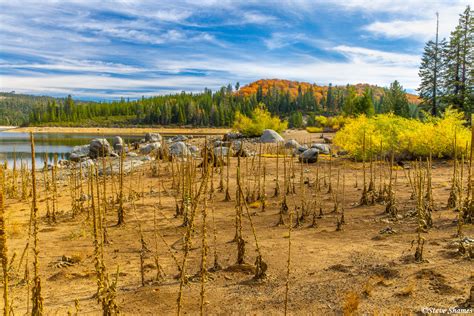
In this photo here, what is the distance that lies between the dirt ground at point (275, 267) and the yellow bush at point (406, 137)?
10723 mm

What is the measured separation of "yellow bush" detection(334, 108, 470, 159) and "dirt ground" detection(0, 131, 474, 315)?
1072 centimetres

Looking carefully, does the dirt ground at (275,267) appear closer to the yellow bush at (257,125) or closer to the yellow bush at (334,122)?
the yellow bush at (257,125)

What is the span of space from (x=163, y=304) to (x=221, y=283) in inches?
41.9

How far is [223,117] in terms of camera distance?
10450cm

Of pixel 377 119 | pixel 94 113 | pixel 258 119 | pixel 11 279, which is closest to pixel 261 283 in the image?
pixel 11 279

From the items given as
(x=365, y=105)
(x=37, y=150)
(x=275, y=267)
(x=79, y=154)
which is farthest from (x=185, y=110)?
(x=275, y=267)

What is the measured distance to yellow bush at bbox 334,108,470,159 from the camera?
67.3 feet

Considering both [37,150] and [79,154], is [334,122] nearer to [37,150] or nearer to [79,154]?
[37,150]

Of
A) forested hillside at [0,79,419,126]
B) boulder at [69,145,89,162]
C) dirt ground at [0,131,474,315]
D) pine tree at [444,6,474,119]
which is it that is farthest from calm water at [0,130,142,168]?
forested hillside at [0,79,419,126]

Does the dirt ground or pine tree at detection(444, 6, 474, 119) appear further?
pine tree at detection(444, 6, 474, 119)

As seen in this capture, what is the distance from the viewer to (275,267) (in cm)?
679

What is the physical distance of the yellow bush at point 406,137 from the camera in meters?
20.5

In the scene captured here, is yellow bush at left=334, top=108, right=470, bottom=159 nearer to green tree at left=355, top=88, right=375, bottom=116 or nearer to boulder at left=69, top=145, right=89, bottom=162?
boulder at left=69, top=145, right=89, bottom=162

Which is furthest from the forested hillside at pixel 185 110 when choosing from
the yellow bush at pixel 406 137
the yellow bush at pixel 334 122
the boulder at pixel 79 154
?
the yellow bush at pixel 406 137
